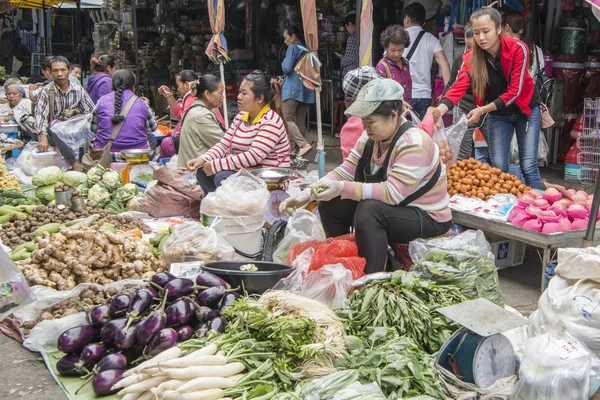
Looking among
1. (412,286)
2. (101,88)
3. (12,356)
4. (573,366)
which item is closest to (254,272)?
(412,286)

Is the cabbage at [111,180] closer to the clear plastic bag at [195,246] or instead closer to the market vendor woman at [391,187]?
the clear plastic bag at [195,246]

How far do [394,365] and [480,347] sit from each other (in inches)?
14.8

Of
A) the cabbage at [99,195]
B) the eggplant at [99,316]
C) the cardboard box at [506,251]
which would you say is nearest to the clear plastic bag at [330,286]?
the eggplant at [99,316]

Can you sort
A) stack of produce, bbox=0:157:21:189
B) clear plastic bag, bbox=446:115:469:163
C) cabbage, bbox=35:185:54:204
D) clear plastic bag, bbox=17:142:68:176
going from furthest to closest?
clear plastic bag, bbox=17:142:68:176 < stack of produce, bbox=0:157:21:189 < cabbage, bbox=35:185:54:204 < clear plastic bag, bbox=446:115:469:163

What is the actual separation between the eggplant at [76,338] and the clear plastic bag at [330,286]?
1129 mm

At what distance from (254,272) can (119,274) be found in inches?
44.1

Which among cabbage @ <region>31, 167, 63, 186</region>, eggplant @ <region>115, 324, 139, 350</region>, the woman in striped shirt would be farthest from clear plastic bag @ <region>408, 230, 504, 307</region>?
cabbage @ <region>31, 167, 63, 186</region>

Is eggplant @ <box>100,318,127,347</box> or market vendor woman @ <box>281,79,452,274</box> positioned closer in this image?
eggplant @ <box>100,318,127,347</box>

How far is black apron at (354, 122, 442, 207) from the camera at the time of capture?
409 cm

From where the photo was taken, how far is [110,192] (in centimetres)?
692

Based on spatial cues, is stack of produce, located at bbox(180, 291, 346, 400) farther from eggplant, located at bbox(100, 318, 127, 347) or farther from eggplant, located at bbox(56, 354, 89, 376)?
eggplant, located at bbox(56, 354, 89, 376)

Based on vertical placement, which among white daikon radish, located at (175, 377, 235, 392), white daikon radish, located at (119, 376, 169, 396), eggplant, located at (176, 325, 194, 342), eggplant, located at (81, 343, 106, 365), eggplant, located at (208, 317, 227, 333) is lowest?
eggplant, located at (81, 343, 106, 365)

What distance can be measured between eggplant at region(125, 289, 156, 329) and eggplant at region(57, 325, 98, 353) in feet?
0.78

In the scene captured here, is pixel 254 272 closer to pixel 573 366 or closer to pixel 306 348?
pixel 306 348
